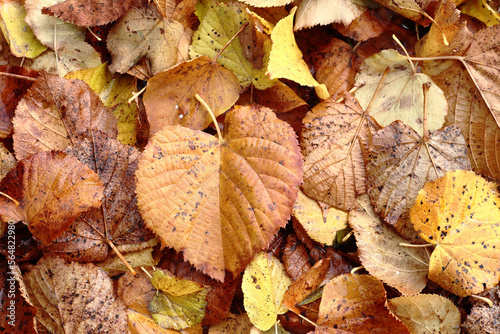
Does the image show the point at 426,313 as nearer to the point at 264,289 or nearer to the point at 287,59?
the point at 264,289

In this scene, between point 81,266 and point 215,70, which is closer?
point 81,266

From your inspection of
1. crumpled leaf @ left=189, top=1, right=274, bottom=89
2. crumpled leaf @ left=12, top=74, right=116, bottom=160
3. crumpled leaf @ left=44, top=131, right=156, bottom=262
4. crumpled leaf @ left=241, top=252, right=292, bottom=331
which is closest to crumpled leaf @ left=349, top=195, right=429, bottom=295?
crumpled leaf @ left=241, top=252, right=292, bottom=331

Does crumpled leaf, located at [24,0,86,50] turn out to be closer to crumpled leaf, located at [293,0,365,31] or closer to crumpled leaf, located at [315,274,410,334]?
crumpled leaf, located at [293,0,365,31]

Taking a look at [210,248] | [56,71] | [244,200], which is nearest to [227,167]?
[244,200]

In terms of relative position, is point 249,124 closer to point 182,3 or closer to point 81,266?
point 182,3

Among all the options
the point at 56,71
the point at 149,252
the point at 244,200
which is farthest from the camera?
the point at 56,71

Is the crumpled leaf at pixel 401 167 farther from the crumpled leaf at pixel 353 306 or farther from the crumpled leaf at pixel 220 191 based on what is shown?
the crumpled leaf at pixel 220 191

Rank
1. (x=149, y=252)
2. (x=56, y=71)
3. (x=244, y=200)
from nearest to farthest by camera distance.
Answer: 1. (x=244, y=200)
2. (x=149, y=252)
3. (x=56, y=71)

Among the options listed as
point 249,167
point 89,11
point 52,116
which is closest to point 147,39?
point 89,11
